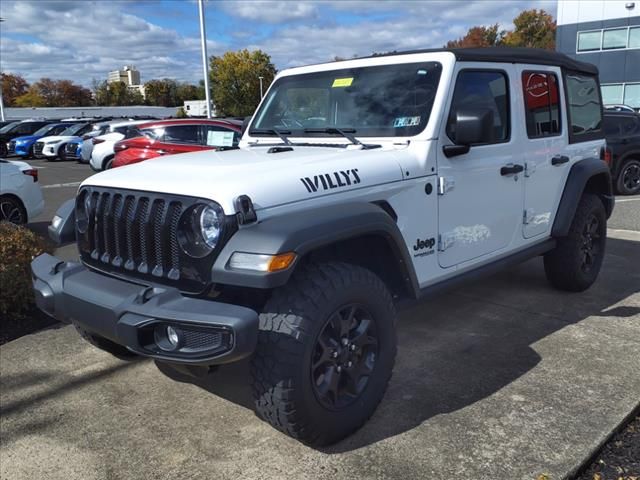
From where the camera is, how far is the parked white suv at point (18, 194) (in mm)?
8211

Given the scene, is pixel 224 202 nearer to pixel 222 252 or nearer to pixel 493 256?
pixel 222 252

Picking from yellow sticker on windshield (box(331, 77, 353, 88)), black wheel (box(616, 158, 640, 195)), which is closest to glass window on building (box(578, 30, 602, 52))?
black wheel (box(616, 158, 640, 195))

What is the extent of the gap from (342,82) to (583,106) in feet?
8.06

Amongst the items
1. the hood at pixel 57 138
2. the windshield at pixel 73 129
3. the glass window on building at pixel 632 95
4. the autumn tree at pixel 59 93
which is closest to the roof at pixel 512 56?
the hood at pixel 57 138

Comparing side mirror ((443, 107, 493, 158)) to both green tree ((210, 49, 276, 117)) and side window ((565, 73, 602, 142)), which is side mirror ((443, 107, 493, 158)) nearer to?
side window ((565, 73, 602, 142))

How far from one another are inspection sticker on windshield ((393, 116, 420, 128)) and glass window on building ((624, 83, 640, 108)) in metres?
32.8

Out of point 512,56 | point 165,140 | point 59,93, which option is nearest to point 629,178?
A: point 512,56

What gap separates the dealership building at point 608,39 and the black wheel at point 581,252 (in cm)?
2948

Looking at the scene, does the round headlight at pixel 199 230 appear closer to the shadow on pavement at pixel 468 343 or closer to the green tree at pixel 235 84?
the shadow on pavement at pixel 468 343

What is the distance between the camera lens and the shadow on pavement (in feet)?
10.9

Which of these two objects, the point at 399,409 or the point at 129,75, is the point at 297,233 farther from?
the point at 129,75

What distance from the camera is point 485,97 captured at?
12.9ft

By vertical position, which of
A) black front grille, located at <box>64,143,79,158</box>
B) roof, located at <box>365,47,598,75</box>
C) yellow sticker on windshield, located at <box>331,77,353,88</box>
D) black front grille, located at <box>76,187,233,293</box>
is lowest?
black front grille, located at <box>64,143,79,158</box>

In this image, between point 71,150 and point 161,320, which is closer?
point 161,320
